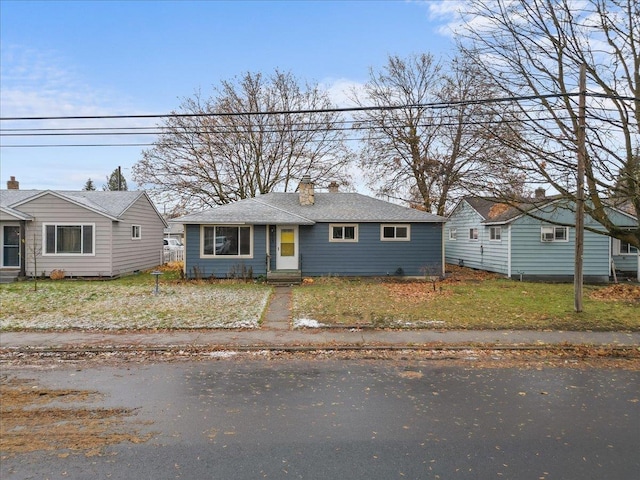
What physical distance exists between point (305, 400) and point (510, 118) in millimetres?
10469

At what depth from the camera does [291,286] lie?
16.6 m

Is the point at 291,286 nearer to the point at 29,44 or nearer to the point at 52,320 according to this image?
the point at 52,320

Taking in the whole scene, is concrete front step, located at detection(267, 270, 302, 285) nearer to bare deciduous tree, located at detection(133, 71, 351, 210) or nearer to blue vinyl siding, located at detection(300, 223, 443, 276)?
blue vinyl siding, located at detection(300, 223, 443, 276)

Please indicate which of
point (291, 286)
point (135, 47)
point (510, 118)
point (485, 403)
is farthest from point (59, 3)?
point (485, 403)

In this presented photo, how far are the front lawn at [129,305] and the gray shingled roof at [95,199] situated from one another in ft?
11.6

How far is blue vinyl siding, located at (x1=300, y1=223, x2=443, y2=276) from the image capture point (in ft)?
61.3

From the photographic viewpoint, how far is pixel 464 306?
11.9 meters

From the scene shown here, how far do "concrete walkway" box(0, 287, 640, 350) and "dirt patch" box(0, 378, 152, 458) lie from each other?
2.52m

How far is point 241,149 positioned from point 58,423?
2526 centimetres

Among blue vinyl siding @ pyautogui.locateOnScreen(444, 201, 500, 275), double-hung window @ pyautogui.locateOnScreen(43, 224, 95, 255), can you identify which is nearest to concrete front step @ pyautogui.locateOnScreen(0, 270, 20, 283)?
double-hung window @ pyautogui.locateOnScreen(43, 224, 95, 255)

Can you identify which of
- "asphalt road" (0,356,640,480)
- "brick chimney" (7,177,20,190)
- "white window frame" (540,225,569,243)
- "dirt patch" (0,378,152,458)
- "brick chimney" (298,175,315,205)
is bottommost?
"asphalt road" (0,356,640,480)

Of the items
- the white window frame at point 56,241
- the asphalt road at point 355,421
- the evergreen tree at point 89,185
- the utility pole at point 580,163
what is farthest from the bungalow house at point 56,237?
the evergreen tree at point 89,185

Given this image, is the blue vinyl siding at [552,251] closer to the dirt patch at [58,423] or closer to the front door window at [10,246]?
the dirt patch at [58,423]

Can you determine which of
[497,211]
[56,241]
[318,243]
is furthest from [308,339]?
[497,211]
